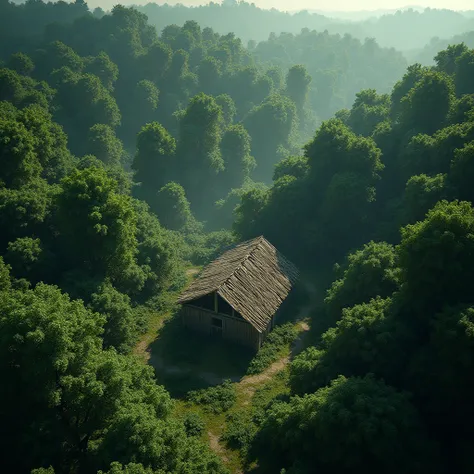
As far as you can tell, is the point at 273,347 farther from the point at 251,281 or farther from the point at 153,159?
the point at 153,159

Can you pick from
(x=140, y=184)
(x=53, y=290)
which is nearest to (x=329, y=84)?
(x=140, y=184)

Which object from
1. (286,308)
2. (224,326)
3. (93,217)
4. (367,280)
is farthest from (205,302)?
(367,280)

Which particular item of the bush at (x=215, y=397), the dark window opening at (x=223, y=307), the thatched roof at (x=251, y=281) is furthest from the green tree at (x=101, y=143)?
the bush at (x=215, y=397)

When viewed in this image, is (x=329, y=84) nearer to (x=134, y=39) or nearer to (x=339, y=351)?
(x=134, y=39)

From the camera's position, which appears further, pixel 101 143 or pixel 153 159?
pixel 101 143

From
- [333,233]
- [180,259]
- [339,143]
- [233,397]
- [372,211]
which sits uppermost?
[339,143]

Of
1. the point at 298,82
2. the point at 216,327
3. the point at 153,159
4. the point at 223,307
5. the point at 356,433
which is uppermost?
the point at 298,82
